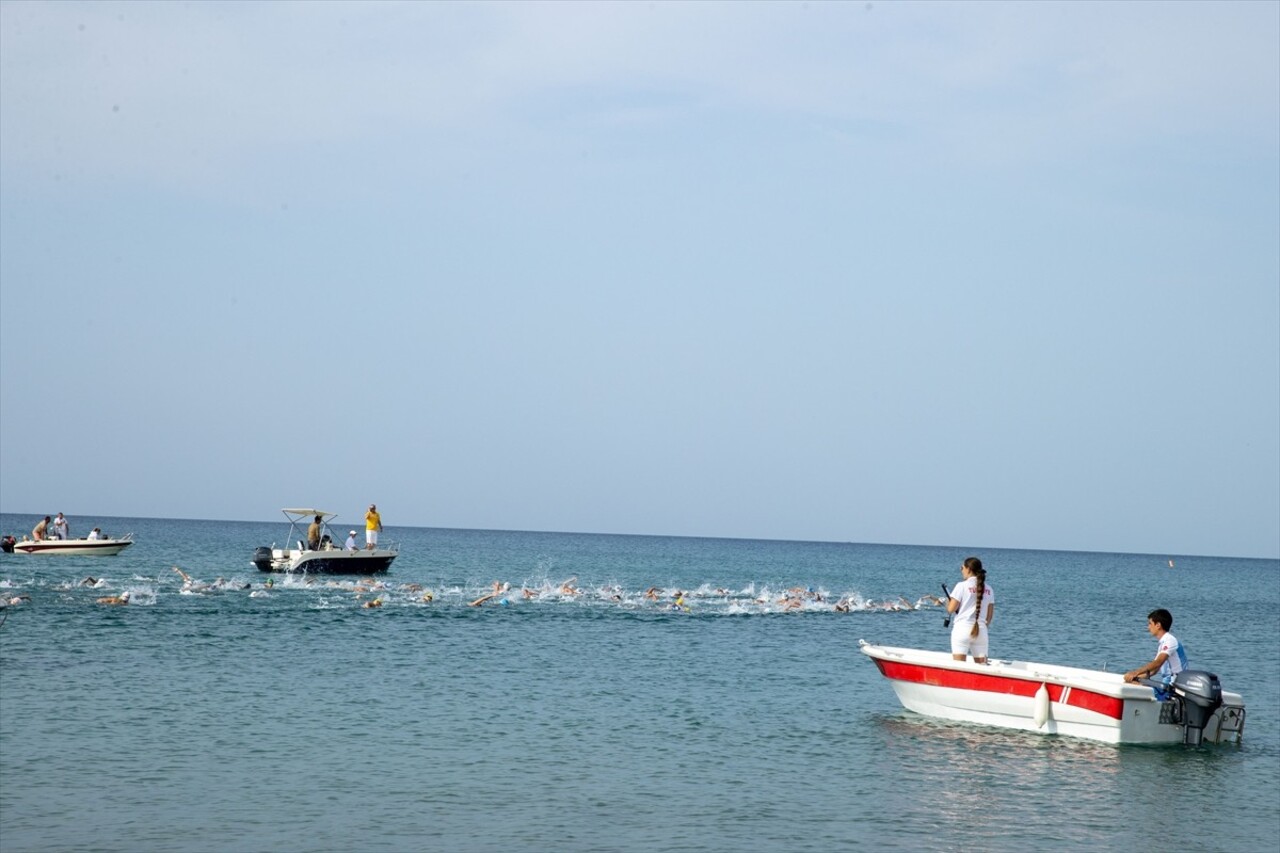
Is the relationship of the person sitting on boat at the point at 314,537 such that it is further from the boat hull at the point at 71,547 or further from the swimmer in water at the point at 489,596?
the boat hull at the point at 71,547

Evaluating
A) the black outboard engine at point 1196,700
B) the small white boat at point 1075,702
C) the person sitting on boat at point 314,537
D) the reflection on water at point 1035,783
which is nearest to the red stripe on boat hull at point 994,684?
the small white boat at point 1075,702

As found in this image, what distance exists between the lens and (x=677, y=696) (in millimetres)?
21922

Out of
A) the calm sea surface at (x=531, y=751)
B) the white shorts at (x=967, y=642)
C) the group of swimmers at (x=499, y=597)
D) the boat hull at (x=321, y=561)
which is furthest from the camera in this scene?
the boat hull at (x=321, y=561)

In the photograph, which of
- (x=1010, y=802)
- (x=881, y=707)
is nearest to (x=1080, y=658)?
(x=881, y=707)

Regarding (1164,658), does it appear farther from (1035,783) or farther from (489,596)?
(489,596)

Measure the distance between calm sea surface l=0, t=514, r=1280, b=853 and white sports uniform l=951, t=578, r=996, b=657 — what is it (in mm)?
1217

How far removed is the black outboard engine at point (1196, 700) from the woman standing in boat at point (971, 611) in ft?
8.95

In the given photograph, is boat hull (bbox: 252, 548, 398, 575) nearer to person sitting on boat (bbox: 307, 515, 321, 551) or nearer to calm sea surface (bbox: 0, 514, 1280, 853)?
person sitting on boat (bbox: 307, 515, 321, 551)

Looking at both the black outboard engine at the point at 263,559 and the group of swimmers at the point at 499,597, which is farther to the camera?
the black outboard engine at the point at 263,559

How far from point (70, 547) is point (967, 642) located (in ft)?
153

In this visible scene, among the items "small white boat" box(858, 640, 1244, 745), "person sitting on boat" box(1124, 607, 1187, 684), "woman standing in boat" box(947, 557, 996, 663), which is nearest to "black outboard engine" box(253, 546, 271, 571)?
"small white boat" box(858, 640, 1244, 745)

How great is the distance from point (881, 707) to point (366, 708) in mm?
8423

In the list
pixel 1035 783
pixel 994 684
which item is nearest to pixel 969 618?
pixel 994 684

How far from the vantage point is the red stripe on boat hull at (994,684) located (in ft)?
59.0
